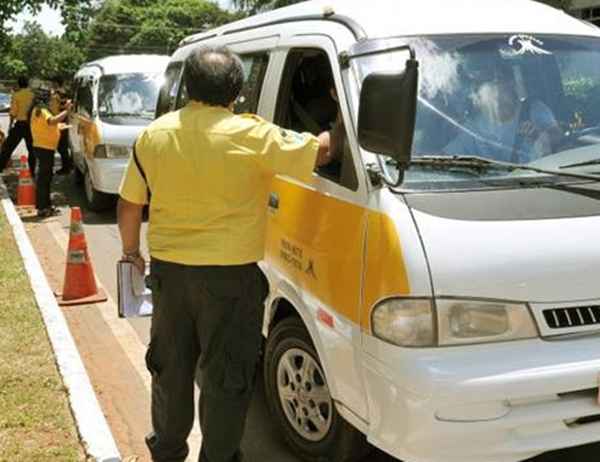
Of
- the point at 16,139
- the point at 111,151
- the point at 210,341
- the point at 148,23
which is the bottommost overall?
the point at 16,139

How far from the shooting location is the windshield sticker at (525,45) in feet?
11.8

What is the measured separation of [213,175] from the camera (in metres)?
2.97

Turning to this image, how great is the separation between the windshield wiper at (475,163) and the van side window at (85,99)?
8.65m

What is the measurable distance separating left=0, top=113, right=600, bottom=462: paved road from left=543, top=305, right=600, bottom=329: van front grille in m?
1.12

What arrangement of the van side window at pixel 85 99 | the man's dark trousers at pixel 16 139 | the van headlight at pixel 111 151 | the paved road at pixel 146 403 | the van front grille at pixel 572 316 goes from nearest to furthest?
the van front grille at pixel 572 316 → the paved road at pixel 146 403 → the van headlight at pixel 111 151 → the van side window at pixel 85 99 → the man's dark trousers at pixel 16 139

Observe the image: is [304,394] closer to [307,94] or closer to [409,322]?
[409,322]

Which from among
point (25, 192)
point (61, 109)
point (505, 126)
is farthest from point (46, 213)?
point (505, 126)

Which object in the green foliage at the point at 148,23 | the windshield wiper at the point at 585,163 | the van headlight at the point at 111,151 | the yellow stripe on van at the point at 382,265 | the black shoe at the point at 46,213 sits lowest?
the black shoe at the point at 46,213

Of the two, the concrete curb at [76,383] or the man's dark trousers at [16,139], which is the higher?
the man's dark trousers at [16,139]

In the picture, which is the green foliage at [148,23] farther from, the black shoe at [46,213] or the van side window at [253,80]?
the van side window at [253,80]

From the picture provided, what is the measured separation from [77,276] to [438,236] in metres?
4.54

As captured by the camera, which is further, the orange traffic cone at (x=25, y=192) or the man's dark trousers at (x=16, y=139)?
the man's dark trousers at (x=16, y=139)

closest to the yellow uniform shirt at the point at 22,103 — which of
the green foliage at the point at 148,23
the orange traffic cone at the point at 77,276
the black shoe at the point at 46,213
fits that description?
the black shoe at the point at 46,213

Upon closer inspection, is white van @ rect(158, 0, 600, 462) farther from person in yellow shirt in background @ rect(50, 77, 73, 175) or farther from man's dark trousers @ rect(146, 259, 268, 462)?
person in yellow shirt in background @ rect(50, 77, 73, 175)
